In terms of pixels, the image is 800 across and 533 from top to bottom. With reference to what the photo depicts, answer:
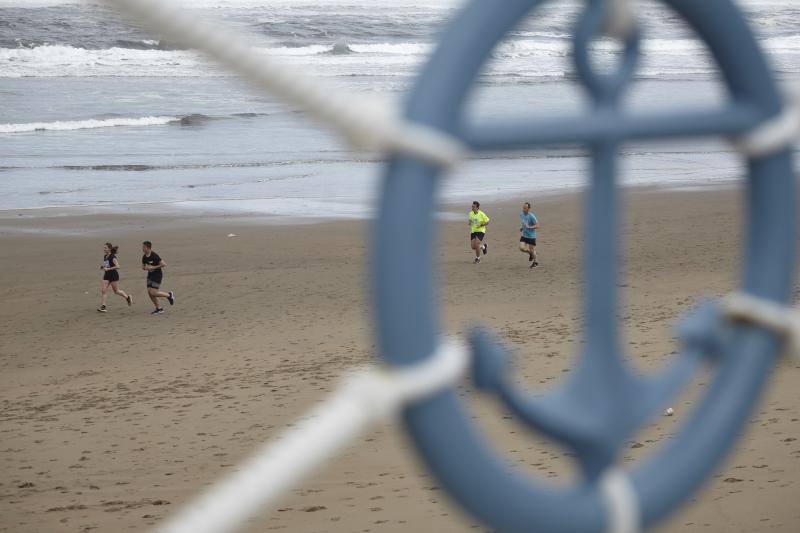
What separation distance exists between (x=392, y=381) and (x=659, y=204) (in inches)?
885

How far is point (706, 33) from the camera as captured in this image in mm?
2191

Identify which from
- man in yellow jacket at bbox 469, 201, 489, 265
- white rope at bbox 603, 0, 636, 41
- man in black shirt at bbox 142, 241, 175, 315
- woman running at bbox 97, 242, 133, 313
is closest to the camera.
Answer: white rope at bbox 603, 0, 636, 41

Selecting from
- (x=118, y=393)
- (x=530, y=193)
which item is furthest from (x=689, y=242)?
(x=118, y=393)

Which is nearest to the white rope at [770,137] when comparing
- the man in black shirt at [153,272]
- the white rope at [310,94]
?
the white rope at [310,94]

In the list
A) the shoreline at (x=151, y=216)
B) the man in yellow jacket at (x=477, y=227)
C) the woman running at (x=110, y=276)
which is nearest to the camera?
the woman running at (x=110, y=276)

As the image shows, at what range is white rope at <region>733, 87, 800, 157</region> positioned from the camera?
7.36 ft

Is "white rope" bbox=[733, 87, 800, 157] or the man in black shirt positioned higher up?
"white rope" bbox=[733, 87, 800, 157]

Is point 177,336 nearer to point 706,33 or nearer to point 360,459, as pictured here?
point 360,459

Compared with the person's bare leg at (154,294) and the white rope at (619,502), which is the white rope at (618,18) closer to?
the white rope at (619,502)

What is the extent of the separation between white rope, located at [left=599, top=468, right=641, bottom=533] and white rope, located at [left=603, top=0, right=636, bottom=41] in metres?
0.83

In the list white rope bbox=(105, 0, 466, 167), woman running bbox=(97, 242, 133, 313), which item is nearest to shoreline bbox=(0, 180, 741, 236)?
woman running bbox=(97, 242, 133, 313)

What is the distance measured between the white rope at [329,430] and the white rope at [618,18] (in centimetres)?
68

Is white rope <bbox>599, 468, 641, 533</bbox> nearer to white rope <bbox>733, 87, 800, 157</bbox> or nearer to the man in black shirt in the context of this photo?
white rope <bbox>733, 87, 800, 157</bbox>

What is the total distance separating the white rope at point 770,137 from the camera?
2242 millimetres
